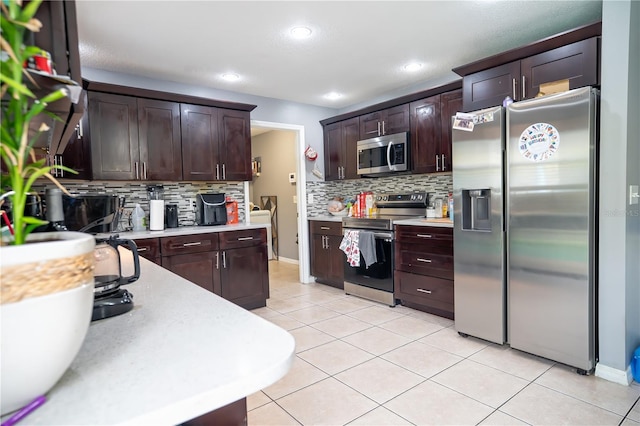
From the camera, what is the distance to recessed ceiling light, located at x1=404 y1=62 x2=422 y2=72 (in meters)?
3.56

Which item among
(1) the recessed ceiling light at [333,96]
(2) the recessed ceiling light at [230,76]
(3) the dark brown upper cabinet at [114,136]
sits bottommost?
(3) the dark brown upper cabinet at [114,136]

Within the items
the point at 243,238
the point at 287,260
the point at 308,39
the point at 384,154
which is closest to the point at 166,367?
the point at 308,39

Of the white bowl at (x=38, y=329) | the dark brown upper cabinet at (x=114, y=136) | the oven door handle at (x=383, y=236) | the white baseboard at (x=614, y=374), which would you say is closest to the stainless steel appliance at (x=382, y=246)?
the oven door handle at (x=383, y=236)

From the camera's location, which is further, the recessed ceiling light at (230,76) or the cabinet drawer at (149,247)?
the recessed ceiling light at (230,76)

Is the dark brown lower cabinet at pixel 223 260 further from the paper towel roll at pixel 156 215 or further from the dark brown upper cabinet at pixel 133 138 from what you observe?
the dark brown upper cabinet at pixel 133 138

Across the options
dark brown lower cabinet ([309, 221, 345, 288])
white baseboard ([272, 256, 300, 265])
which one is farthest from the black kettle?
white baseboard ([272, 256, 300, 265])

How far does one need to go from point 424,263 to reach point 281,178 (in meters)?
3.71

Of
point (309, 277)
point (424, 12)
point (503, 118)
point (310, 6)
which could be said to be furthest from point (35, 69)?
point (309, 277)

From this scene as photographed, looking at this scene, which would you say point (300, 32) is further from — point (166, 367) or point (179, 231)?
point (166, 367)

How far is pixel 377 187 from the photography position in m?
4.81

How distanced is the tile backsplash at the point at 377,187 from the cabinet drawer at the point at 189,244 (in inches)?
67.2

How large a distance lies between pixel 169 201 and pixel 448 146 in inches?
117

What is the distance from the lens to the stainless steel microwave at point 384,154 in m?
4.01

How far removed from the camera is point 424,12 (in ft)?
8.32
